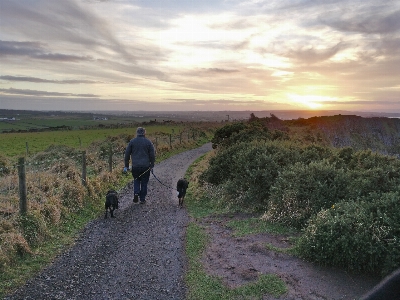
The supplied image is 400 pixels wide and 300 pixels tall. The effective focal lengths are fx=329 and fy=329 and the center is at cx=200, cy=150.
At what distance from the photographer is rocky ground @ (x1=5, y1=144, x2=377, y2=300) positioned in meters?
5.70

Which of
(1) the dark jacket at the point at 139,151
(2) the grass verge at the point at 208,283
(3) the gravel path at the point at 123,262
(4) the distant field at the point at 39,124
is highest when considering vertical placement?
(1) the dark jacket at the point at 139,151

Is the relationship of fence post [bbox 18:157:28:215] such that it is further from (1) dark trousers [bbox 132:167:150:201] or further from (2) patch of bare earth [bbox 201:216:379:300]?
(2) patch of bare earth [bbox 201:216:379:300]

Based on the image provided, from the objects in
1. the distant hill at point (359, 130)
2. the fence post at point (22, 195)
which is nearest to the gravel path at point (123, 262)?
the fence post at point (22, 195)

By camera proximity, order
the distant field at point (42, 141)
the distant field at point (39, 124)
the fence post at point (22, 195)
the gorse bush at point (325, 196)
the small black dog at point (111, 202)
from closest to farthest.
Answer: the gorse bush at point (325, 196) < the fence post at point (22, 195) < the small black dog at point (111, 202) < the distant field at point (42, 141) < the distant field at point (39, 124)

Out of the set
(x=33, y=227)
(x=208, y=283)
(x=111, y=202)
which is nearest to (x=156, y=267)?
(x=208, y=283)

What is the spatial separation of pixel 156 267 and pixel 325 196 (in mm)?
4971

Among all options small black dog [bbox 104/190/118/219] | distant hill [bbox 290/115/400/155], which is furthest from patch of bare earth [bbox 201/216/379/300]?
distant hill [bbox 290/115/400/155]

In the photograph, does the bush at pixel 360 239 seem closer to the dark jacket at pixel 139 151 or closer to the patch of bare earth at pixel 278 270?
the patch of bare earth at pixel 278 270

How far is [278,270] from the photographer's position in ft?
21.2

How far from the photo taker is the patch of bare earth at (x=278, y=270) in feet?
18.9

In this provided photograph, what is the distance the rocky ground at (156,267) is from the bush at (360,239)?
247 millimetres

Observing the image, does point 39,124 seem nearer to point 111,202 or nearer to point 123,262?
point 111,202

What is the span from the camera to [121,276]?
6.23 m

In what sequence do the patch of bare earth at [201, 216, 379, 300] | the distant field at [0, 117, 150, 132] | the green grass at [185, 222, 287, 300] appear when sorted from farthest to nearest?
the distant field at [0, 117, 150, 132] < the patch of bare earth at [201, 216, 379, 300] < the green grass at [185, 222, 287, 300]
